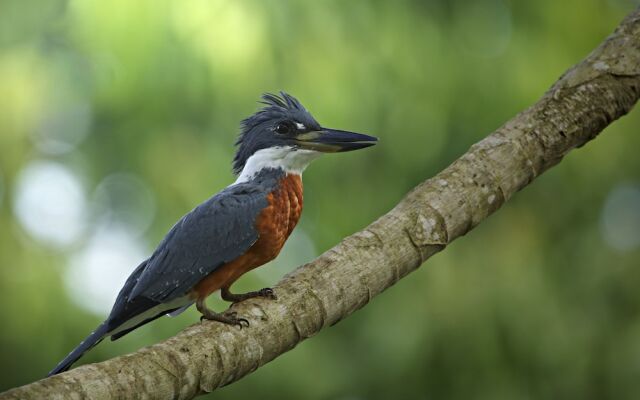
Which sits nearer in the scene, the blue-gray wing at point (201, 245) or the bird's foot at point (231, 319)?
the bird's foot at point (231, 319)

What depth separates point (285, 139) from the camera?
4.09 m

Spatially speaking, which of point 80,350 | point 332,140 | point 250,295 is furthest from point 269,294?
point 332,140

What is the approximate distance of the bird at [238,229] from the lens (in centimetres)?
366

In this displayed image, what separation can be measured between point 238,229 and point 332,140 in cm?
61

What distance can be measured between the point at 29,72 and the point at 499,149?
378 cm

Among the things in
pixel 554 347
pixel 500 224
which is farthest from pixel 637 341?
pixel 500 224

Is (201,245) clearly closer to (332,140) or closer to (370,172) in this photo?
(332,140)

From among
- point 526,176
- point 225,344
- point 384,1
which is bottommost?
point 225,344

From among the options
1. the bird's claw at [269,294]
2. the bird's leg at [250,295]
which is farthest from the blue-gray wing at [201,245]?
the bird's claw at [269,294]

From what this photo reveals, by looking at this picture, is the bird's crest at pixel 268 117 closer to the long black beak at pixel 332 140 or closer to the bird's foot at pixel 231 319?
the long black beak at pixel 332 140

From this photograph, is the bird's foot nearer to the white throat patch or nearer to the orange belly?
the orange belly

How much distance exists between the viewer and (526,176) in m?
3.92

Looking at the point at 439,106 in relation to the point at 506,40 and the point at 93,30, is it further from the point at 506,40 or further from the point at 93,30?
the point at 93,30

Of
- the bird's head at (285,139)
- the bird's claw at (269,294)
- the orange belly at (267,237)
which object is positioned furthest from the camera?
the bird's head at (285,139)
